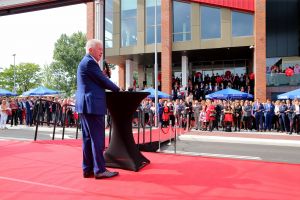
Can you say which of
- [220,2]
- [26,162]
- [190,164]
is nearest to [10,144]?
[26,162]

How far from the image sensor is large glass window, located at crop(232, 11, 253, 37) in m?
26.0

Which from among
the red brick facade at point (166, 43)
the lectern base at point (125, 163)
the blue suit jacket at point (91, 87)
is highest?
the red brick facade at point (166, 43)

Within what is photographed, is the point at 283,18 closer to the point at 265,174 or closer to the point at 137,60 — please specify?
the point at 137,60

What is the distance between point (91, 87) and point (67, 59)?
60.2 metres

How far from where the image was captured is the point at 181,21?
28.1m

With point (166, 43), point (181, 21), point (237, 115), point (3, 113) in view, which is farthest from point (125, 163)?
point (181, 21)

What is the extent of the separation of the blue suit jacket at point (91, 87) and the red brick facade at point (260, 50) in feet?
71.6

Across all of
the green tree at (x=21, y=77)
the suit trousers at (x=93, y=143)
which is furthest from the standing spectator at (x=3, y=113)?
the green tree at (x=21, y=77)

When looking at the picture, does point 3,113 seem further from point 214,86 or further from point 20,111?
point 214,86

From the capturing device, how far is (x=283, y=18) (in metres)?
30.8

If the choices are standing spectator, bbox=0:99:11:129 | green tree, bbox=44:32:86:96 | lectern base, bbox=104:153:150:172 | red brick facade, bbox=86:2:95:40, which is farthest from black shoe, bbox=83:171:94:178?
green tree, bbox=44:32:86:96

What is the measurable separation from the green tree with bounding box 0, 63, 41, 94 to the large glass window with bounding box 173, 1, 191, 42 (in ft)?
173

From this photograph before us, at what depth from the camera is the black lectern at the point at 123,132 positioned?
492cm

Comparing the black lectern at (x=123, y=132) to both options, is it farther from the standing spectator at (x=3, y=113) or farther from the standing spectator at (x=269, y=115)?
the standing spectator at (x=3, y=113)
